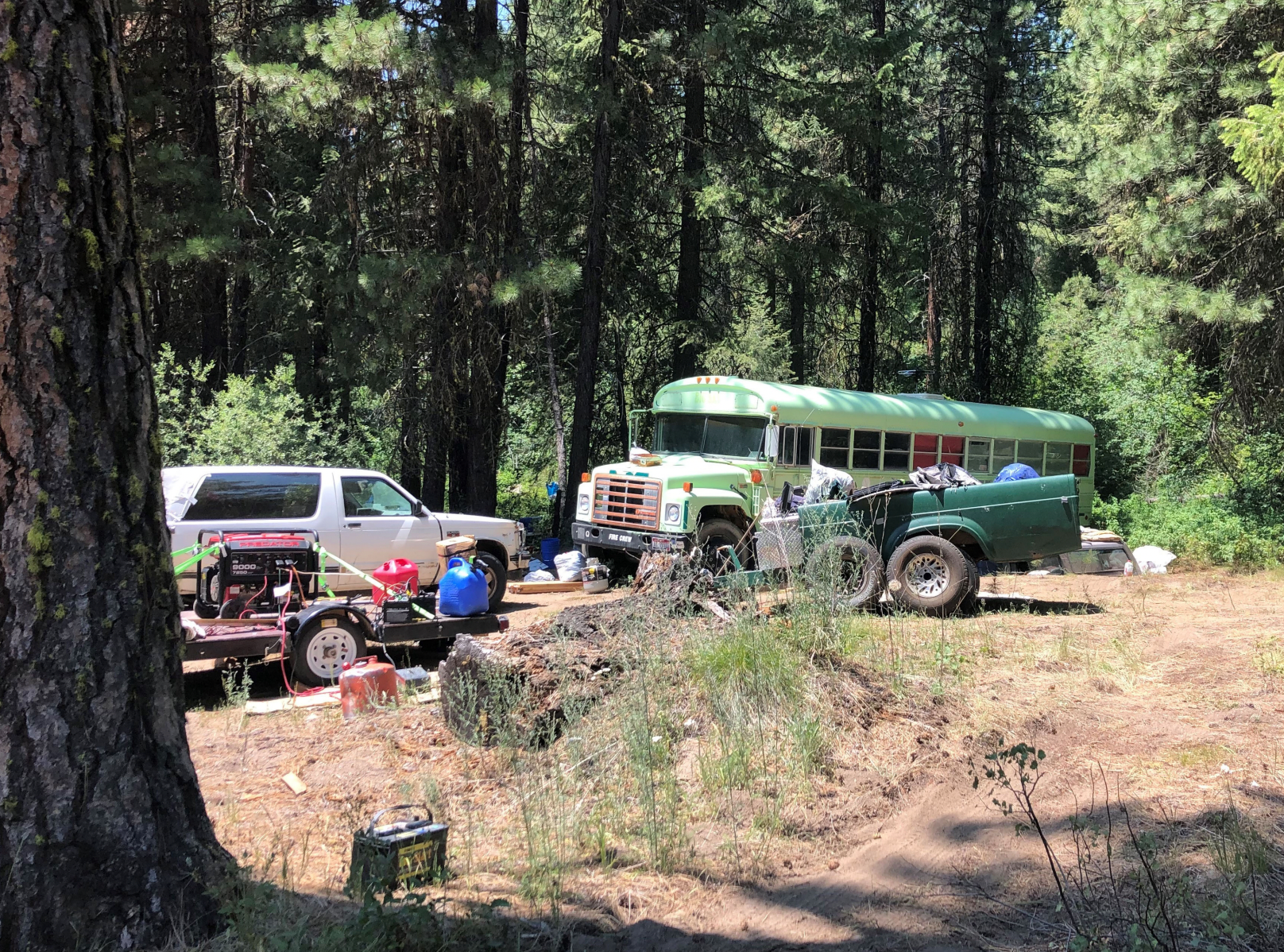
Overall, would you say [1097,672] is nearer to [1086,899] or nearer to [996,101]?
[1086,899]

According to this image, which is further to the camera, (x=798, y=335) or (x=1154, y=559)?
(x=798, y=335)

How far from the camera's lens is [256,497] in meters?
10.4

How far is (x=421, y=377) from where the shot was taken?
1712cm

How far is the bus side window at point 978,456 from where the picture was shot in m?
15.8

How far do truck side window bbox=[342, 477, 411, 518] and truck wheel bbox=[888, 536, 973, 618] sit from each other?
5.44 metres

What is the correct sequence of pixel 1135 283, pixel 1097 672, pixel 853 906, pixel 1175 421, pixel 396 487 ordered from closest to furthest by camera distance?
1. pixel 853 906
2. pixel 1097 672
3. pixel 396 487
4. pixel 1135 283
5. pixel 1175 421

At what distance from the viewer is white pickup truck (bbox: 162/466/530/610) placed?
32.8 ft

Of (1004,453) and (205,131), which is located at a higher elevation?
(205,131)

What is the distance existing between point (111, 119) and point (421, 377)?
13528 millimetres

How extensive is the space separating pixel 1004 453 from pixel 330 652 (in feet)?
37.9

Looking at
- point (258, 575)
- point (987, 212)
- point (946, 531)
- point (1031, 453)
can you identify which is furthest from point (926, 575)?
point (987, 212)

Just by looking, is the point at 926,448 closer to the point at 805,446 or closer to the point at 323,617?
the point at 805,446

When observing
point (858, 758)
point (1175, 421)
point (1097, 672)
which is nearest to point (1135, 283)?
point (1175, 421)

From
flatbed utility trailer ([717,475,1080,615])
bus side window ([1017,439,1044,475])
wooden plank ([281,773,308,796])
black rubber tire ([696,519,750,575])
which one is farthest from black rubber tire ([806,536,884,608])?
bus side window ([1017,439,1044,475])
